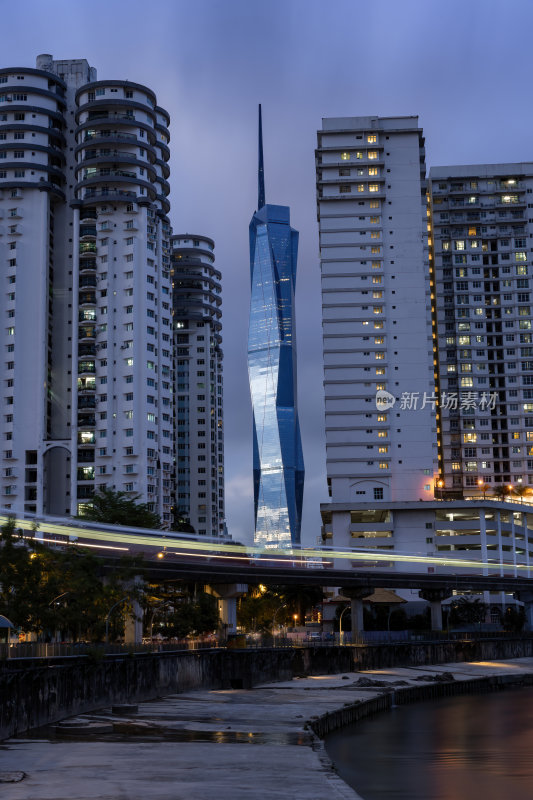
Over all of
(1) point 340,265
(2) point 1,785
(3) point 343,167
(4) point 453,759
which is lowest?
(4) point 453,759

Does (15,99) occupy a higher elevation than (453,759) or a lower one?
higher

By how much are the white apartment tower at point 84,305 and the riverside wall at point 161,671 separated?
167 feet

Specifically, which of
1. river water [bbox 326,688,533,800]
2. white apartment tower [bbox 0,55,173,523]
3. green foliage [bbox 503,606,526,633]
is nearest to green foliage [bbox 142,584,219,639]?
white apartment tower [bbox 0,55,173,523]

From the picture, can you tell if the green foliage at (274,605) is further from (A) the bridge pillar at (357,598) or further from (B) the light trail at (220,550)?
(A) the bridge pillar at (357,598)

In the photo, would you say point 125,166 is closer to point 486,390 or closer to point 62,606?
point 486,390

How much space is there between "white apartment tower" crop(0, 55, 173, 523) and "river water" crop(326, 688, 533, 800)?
77.6m

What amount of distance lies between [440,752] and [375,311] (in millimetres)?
119842

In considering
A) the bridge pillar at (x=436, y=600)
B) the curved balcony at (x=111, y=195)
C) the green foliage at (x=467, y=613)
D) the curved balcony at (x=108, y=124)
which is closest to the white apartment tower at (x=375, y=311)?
the green foliage at (x=467, y=613)

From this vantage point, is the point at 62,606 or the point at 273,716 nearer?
the point at 273,716

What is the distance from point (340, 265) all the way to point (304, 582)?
2849 inches

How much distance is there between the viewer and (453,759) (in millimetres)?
52531

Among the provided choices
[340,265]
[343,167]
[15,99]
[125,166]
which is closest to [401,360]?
[340,265]

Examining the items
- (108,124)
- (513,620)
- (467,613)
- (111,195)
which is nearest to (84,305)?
(111,195)

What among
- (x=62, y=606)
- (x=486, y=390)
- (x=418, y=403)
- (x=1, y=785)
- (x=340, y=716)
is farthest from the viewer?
(x=486, y=390)
